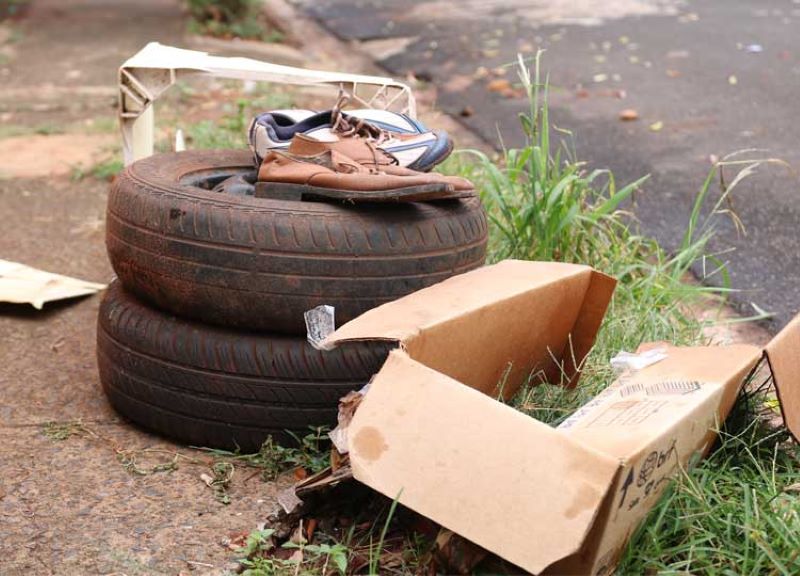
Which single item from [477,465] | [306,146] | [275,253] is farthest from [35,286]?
[477,465]

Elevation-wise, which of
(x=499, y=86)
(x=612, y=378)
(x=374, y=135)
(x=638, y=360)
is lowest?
(x=499, y=86)

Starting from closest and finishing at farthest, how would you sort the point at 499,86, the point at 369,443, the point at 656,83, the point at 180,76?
the point at 369,443, the point at 180,76, the point at 656,83, the point at 499,86

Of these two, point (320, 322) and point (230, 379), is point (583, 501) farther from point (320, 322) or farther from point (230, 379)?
point (230, 379)

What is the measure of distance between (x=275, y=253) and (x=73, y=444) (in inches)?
29.1

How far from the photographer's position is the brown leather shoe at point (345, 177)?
8.50 feet

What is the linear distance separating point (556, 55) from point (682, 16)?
1.97 m

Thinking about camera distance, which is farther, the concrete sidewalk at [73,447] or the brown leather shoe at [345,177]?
the brown leather shoe at [345,177]

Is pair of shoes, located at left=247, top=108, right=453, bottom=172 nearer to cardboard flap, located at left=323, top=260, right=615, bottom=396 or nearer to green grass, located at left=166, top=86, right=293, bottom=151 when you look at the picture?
cardboard flap, located at left=323, top=260, right=615, bottom=396

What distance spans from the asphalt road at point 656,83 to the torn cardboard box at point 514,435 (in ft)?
4.77

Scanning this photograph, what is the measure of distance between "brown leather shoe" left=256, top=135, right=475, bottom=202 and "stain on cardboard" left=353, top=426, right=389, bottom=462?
748 millimetres

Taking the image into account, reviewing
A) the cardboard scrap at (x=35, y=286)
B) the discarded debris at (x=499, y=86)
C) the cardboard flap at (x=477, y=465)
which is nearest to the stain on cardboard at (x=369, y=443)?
the cardboard flap at (x=477, y=465)

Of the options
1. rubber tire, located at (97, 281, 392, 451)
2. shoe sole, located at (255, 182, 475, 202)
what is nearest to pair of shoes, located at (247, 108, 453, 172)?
shoe sole, located at (255, 182, 475, 202)

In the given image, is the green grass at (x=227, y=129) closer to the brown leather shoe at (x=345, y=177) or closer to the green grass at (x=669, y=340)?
the green grass at (x=669, y=340)

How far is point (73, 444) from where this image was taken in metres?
2.74
